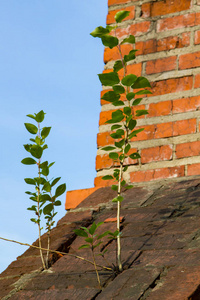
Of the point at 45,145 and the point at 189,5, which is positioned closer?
the point at 45,145

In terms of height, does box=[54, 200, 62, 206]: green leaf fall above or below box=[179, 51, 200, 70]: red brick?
below

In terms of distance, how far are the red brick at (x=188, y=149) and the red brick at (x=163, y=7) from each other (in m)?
0.80

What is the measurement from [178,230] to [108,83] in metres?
0.63

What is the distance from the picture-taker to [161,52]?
2.79 m

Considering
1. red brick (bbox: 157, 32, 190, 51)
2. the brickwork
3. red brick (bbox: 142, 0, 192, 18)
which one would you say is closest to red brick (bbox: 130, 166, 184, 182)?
the brickwork

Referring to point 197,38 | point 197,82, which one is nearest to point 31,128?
point 197,82

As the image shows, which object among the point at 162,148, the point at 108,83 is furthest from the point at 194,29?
the point at 108,83

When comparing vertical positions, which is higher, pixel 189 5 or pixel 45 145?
pixel 189 5

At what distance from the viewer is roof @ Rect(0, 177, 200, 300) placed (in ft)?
5.32

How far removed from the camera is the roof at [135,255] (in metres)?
1.62

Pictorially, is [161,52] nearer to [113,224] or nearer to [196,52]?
[196,52]

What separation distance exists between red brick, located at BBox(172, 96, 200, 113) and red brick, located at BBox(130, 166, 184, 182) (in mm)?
312

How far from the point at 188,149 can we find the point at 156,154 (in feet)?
0.55

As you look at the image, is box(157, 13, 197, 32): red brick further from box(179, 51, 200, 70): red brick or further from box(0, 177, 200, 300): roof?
box(0, 177, 200, 300): roof
